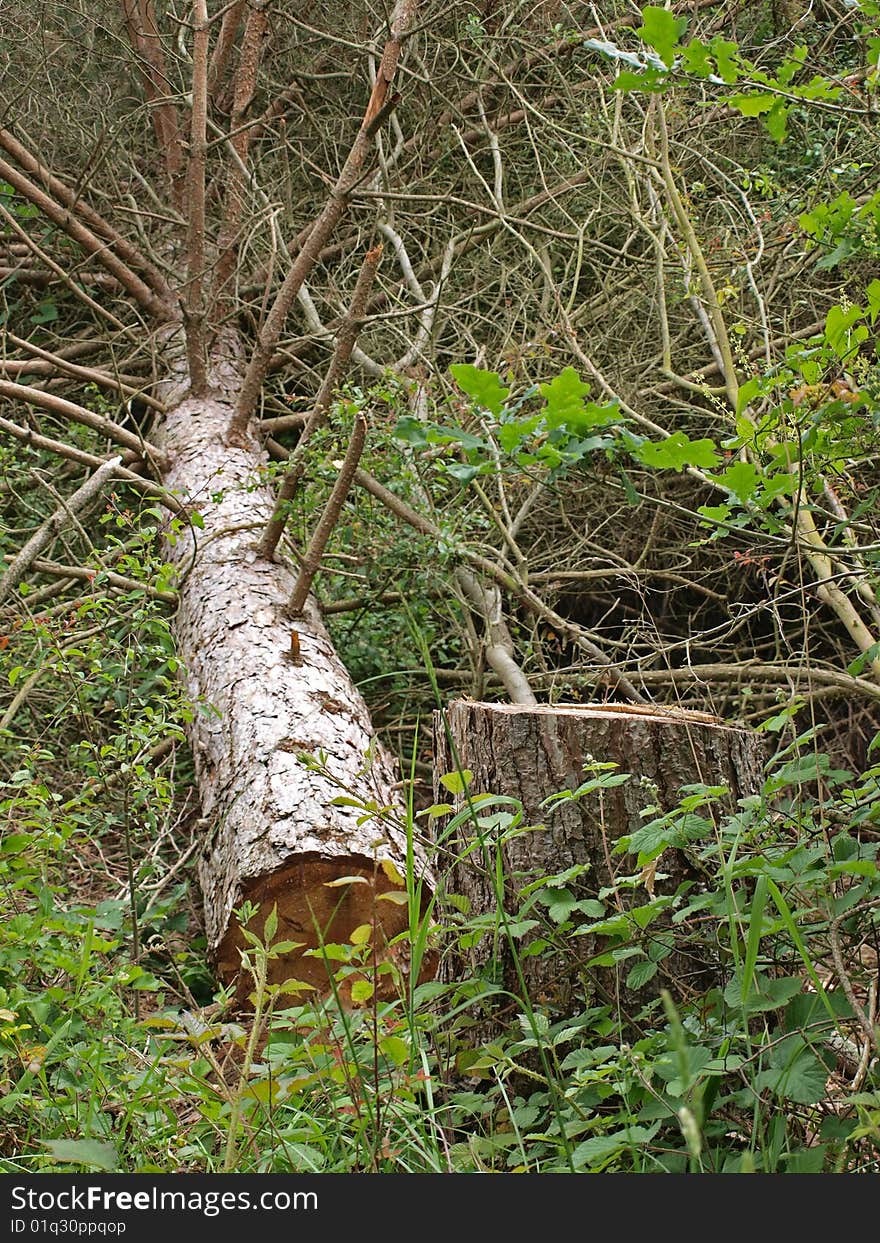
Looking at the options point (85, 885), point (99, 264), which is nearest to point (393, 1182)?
point (85, 885)

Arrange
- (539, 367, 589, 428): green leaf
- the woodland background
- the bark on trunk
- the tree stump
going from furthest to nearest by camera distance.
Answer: the bark on trunk < the tree stump < the woodland background < (539, 367, 589, 428): green leaf

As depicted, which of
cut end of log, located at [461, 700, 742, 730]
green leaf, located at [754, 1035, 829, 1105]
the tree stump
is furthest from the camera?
cut end of log, located at [461, 700, 742, 730]

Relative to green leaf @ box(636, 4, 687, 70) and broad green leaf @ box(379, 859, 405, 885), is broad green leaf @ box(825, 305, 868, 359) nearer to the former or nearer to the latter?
green leaf @ box(636, 4, 687, 70)

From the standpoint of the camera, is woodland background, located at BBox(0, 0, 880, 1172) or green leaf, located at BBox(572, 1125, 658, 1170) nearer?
green leaf, located at BBox(572, 1125, 658, 1170)

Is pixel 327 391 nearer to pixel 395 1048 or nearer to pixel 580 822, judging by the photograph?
pixel 580 822

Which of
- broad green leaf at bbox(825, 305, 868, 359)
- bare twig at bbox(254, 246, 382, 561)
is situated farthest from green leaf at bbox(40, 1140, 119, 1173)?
bare twig at bbox(254, 246, 382, 561)

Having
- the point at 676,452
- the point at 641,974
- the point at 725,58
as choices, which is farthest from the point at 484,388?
the point at 641,974

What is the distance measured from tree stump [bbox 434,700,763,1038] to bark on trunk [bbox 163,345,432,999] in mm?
207

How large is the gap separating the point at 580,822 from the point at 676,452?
74 centimetres

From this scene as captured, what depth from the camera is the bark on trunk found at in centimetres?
268

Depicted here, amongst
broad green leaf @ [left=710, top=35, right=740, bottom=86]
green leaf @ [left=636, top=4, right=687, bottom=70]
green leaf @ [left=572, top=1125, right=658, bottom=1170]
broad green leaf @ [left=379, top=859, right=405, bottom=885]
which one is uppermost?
green leaf @ [left=636, top=4, right=687, bottom=70]

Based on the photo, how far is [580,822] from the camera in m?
1.97

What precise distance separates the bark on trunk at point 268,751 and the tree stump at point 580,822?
0.21 meters

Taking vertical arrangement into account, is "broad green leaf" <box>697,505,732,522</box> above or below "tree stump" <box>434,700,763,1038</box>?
above
